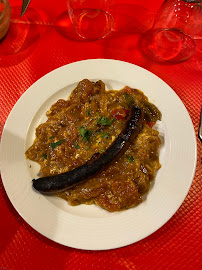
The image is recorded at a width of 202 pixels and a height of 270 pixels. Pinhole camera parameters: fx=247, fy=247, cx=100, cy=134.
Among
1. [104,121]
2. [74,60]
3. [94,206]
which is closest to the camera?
[94,206]

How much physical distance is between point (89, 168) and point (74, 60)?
1375mm

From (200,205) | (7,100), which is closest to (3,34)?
(7,100)

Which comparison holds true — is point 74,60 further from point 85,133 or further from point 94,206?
point 94,206

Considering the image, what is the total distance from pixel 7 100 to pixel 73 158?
3.37ft

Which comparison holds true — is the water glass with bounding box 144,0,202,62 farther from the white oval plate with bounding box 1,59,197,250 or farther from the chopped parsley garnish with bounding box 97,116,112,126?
the chopped parsley garnish with bounding box 97,116,112,126

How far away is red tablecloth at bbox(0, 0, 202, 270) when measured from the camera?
73.4 inches

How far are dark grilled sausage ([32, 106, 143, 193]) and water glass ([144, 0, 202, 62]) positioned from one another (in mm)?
1149

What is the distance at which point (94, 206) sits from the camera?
6.31 ft

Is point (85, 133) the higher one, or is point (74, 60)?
point (74, 60)

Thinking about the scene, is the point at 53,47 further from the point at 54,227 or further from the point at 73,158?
the point at 54,227

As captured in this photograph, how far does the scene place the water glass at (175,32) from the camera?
262 centimetres

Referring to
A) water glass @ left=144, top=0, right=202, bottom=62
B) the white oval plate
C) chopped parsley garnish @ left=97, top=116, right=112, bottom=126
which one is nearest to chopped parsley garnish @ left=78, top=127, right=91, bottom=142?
chopped parsley garnish @ left=97, top=116, right=112, bottom=126

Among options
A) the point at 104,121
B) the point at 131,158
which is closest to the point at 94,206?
the point at 131,158

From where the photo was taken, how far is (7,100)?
2.49 meters
